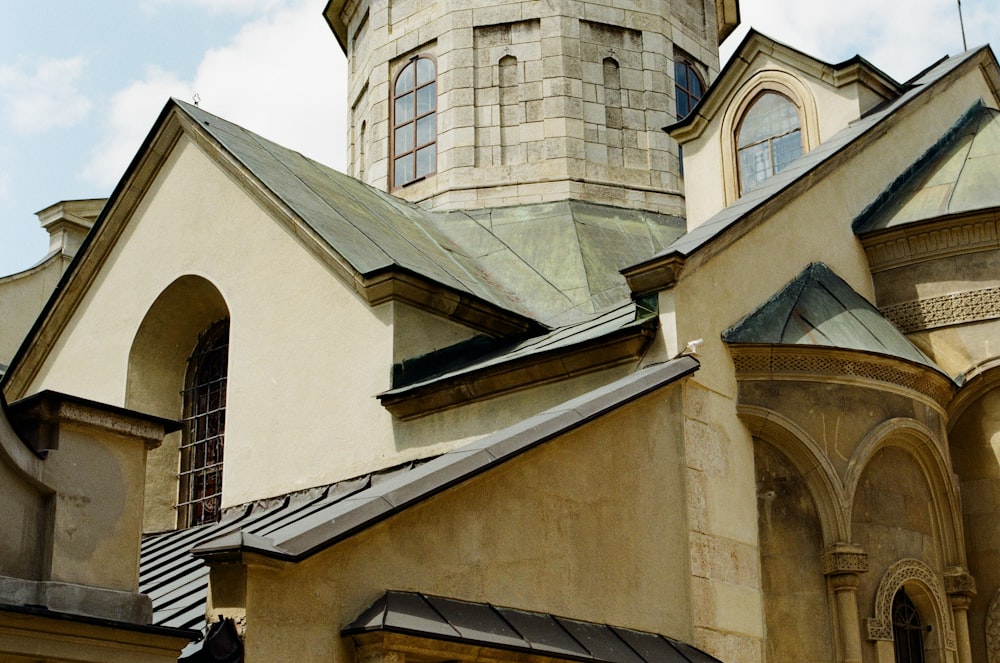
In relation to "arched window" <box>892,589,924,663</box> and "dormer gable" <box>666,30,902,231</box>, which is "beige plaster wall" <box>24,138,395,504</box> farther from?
"dormer gable" <box>666,30,902,231</box>

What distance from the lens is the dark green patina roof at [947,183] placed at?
14289 millimetres

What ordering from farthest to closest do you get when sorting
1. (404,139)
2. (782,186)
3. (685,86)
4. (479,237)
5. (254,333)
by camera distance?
1. (685,86)
2. (404,139)
3. (479,237)
4. (254,333)
5. (782,186)

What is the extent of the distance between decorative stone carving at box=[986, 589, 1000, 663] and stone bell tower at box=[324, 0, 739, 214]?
742 centimetres

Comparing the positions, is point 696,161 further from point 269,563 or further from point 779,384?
point 269,563

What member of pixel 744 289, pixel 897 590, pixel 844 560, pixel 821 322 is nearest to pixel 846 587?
pixel 844 560

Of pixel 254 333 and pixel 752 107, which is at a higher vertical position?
pixel 752 107

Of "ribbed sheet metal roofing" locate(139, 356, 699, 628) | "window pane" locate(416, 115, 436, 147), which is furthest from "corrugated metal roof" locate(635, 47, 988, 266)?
"window pane" locate(416, 115, 436, 147)

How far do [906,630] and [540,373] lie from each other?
13.8 ft

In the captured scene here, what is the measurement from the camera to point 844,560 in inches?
467

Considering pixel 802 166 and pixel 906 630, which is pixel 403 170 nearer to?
pixel 802 166

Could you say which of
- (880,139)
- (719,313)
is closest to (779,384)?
(719,313)

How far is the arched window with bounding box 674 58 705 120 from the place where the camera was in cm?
2002

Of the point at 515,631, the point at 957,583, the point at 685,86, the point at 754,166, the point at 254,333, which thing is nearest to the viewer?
the point at 515,631

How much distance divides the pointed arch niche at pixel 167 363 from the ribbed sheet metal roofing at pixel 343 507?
8.10 ft
